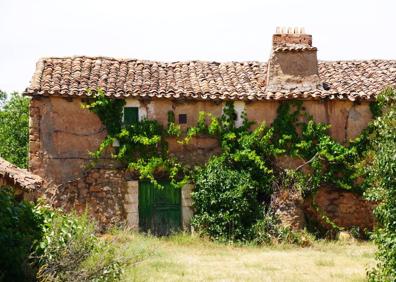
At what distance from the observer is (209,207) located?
57.9ft

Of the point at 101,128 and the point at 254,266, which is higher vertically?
the point at 101,128

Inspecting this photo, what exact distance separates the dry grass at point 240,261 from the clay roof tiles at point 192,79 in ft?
14.5

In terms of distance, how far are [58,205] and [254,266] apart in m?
7.03

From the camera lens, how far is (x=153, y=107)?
1850 cm

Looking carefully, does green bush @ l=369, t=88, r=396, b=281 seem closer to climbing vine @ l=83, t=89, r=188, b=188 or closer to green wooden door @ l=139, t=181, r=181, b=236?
climbing vine @ l=83, t=89, r=188, b=188

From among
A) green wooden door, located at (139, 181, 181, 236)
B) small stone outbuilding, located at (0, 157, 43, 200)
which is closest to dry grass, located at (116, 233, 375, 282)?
green wooden door, located at (139, 181, 181, 236)

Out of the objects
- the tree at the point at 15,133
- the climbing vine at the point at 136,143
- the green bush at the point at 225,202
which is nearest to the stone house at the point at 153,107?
the climbing vine at the point at 136,143

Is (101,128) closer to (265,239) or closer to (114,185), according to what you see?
(114,185)

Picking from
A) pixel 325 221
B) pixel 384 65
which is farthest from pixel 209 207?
pixel 384 65

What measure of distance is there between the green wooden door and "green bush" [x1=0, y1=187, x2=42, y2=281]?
30.7 feet

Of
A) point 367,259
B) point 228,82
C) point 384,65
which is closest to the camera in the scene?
point 367,259

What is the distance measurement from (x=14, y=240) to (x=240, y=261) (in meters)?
7.05

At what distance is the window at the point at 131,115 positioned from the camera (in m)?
18.5

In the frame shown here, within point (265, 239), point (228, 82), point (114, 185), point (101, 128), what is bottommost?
point (265, 239)
